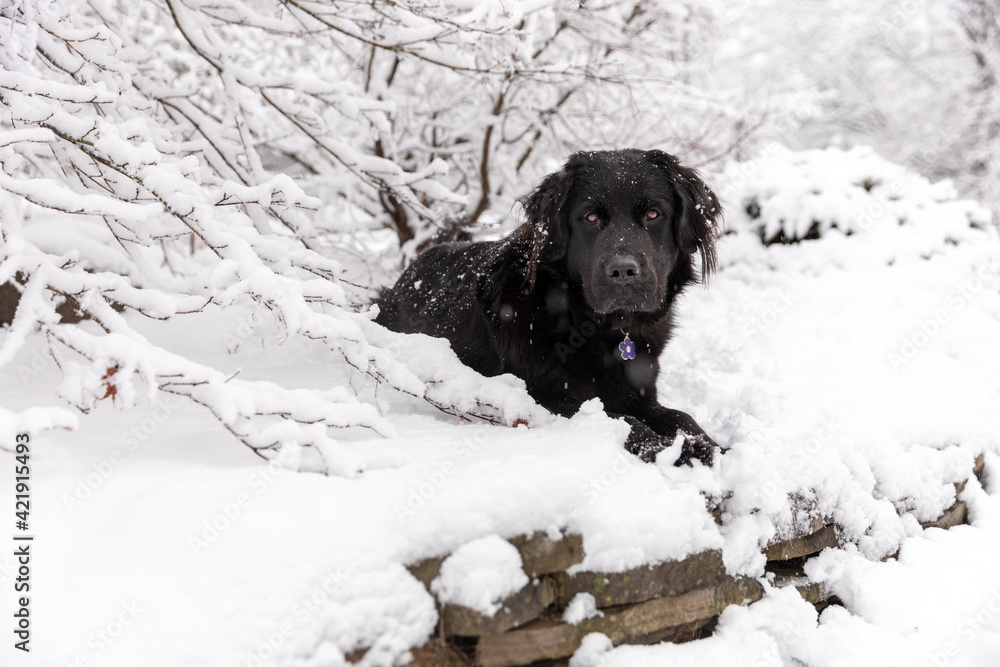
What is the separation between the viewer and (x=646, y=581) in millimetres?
2057

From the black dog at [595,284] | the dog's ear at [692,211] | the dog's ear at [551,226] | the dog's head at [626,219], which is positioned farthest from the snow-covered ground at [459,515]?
the dog's ear at [551,226]

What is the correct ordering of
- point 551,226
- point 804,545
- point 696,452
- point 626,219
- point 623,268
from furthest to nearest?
1. point 551,226
2. point 626,219
3. point 623,268
4. point 804,545
5. point 696,452

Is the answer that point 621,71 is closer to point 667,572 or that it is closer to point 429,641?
point 667,572

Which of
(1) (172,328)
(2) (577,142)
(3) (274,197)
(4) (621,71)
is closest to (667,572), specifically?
(3) (274,197)

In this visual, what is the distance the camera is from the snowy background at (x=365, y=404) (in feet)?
5.66

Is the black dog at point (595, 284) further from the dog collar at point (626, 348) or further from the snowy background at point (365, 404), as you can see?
the snowy background at point (365, 404)

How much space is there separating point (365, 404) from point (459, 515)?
601mm

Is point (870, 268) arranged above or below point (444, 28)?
below

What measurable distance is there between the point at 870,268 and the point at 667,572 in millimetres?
4633

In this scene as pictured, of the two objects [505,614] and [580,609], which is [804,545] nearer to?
[580,609]

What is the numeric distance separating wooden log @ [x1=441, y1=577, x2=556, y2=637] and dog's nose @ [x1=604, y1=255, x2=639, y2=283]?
138 centimetres

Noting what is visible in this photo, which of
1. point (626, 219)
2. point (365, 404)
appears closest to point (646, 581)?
point (365, 404)

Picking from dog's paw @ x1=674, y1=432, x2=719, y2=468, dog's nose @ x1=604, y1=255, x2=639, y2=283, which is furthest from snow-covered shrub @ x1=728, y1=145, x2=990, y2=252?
dog's paw @ x1=674, y1=432, x2=719, y2=468

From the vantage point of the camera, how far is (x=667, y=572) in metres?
2.10
